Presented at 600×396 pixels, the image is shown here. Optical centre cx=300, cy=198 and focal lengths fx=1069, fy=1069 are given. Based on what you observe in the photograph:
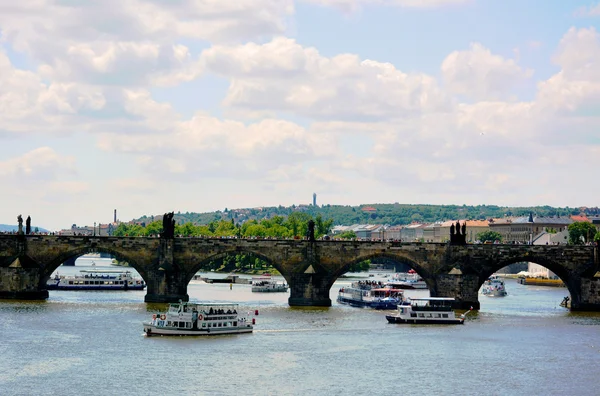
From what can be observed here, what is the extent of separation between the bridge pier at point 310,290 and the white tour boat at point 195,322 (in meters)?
22.7

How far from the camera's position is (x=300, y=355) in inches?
2982

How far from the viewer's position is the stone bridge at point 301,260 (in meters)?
112

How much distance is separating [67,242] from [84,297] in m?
14.8

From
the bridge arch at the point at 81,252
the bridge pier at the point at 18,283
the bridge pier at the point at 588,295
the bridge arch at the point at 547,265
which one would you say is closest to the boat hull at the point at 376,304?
the bridge arch at the point at 547,265

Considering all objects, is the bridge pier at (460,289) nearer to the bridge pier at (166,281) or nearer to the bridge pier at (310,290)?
the bridge pier at (310,290)

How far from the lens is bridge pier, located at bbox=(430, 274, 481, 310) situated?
111 meters

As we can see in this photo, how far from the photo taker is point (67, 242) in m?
114

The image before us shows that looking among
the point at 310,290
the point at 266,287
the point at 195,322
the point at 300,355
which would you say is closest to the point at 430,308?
the point at 310,290

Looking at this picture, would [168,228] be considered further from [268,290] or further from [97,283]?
[268,290]

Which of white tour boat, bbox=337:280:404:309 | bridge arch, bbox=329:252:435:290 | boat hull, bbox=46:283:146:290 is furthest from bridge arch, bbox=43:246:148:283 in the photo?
boat hull, bbox=46:283:146:290

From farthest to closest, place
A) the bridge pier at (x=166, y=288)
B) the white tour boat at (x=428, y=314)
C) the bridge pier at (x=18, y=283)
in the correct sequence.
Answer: the bridge pier at (x=166, y=288) < the bridge pier at (x=18, y=283) < the white tour boat at (x=428, y=314)

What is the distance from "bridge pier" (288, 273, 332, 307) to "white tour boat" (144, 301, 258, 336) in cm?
2267

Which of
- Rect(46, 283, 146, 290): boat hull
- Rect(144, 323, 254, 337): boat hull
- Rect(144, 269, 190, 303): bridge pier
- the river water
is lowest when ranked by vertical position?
the river water

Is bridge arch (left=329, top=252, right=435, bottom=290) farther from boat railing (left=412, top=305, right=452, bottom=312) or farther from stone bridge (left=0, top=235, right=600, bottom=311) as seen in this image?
boat railing (left=412, top=305, right=452, bottom=312)
